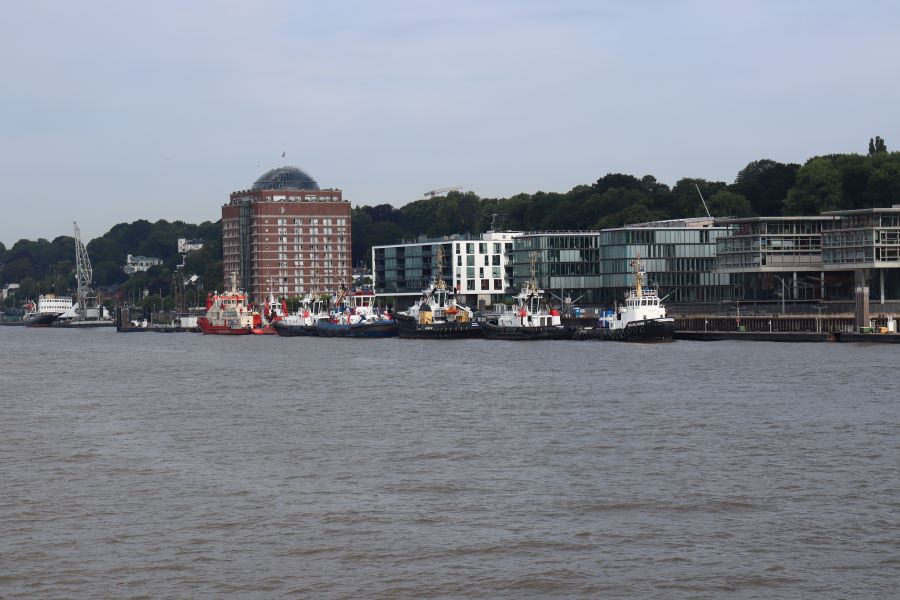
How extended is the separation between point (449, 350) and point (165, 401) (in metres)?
49.1

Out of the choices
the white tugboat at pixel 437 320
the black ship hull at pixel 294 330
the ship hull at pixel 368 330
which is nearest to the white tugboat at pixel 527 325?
the white tugboat at pixel 437 320

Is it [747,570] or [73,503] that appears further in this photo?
[73,503]

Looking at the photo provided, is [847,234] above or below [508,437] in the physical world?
above

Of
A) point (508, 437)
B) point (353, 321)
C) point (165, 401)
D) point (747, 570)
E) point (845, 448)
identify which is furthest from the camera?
point (353, 321)

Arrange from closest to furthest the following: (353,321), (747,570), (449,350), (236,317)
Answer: (747,570) → (449,350) → (353,321) → (236,317)

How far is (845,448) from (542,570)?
18.4 m

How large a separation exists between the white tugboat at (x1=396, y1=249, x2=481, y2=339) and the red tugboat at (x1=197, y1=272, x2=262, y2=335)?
41802 millimetres

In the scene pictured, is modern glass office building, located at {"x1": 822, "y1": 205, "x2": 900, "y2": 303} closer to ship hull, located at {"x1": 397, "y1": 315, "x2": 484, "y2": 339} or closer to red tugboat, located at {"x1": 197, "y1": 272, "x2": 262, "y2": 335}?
ship hull, located at {"x1": 397, "y1": 315, "x2": 484, "y2": 339}

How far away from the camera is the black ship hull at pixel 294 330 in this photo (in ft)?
540

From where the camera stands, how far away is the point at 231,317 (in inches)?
7146

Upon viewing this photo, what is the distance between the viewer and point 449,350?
10969 cm

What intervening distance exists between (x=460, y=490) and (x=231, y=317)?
14996 cm

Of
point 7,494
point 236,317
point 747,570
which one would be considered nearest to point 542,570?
point 747,570

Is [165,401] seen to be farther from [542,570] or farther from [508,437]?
[542,570]
